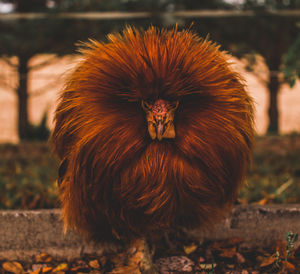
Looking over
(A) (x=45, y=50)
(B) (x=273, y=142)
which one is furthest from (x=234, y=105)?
(A) (x=45, y=50)

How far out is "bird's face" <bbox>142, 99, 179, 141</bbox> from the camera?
126 centimetres

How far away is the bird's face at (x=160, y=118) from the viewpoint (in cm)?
126

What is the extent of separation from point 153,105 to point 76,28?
14.7 ft

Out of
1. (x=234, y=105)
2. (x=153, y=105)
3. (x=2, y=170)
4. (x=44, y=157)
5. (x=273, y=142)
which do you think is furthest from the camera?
(x=273, y=142)

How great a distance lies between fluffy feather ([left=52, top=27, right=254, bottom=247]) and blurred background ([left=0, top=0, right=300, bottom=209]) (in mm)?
1006

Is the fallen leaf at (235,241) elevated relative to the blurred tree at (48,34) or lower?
lower

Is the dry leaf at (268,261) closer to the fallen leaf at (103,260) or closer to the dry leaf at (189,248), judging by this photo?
the dry leaf at (189,248)

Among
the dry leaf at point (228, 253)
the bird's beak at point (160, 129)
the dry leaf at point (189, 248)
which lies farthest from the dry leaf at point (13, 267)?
the bird's beak at point (160, 129)

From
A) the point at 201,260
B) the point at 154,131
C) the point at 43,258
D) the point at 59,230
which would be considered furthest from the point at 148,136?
the point at 43,258

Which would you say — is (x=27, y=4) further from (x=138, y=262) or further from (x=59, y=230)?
(x=138, y=262)

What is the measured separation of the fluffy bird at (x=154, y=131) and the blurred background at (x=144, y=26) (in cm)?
101

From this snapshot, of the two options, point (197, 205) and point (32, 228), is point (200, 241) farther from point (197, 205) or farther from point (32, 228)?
point (32, 228)

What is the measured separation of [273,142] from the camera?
4.94 metres

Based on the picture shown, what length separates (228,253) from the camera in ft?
6.21
